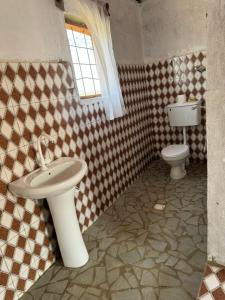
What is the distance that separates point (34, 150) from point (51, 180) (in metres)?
0.27

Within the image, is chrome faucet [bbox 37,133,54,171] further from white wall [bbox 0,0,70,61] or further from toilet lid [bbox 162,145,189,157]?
toilet lid [bbox 162,145,189,157]

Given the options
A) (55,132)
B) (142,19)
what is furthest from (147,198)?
(142,19)

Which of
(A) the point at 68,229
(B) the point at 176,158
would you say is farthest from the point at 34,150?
(B) the point at 176,158

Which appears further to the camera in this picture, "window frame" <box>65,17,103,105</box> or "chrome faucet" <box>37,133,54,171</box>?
"window frame" <box>65,17,103,105</box>

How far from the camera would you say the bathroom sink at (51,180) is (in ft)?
4.66

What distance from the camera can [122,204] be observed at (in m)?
2.66

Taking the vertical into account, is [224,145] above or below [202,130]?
above

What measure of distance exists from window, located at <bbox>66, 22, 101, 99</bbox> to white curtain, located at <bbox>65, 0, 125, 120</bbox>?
161 millimetres

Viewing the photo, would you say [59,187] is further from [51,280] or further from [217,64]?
[217,64]

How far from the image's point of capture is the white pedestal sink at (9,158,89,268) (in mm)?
1605

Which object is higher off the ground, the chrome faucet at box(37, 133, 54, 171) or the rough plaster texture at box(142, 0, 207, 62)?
the rough plaster texture at box(142, 0, 207, 62)

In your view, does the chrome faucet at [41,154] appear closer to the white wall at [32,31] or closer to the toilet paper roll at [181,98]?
the white wall at [32,31]

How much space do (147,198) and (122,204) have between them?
31 centimetres

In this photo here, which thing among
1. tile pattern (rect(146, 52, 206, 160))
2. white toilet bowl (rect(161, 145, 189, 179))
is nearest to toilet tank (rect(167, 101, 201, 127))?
tile pattern (rect(146, 52, 206, 160))
